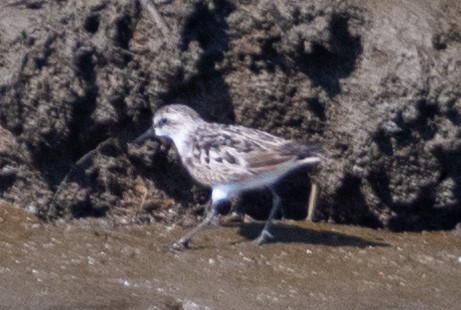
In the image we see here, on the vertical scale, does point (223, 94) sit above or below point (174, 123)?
above

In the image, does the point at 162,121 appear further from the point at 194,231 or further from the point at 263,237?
the point at 263,237

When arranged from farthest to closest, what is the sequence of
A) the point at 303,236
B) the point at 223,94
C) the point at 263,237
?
1. the point at 223,94
2. the point at 303,236
3. the point at 263,237

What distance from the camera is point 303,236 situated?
895 cm

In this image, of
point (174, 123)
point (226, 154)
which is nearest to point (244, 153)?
point (226, 154)

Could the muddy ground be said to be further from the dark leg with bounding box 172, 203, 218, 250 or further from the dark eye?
the dark eye

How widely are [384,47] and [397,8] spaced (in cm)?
36

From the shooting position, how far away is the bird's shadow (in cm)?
887

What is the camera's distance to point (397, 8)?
9.18 m

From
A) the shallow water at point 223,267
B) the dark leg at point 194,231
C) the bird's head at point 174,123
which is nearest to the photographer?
the shallow water at point 223,267

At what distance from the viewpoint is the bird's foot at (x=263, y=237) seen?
872 centimetres

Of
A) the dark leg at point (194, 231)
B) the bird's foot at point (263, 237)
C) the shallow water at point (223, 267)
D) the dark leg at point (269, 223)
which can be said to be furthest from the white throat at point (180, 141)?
the bird's foot at point (263, 237)

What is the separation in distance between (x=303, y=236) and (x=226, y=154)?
786 mm

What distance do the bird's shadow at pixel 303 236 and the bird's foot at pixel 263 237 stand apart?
0.08 ft

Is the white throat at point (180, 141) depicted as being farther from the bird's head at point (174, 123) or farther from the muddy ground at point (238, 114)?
the muddy ground at point (238, 114)
